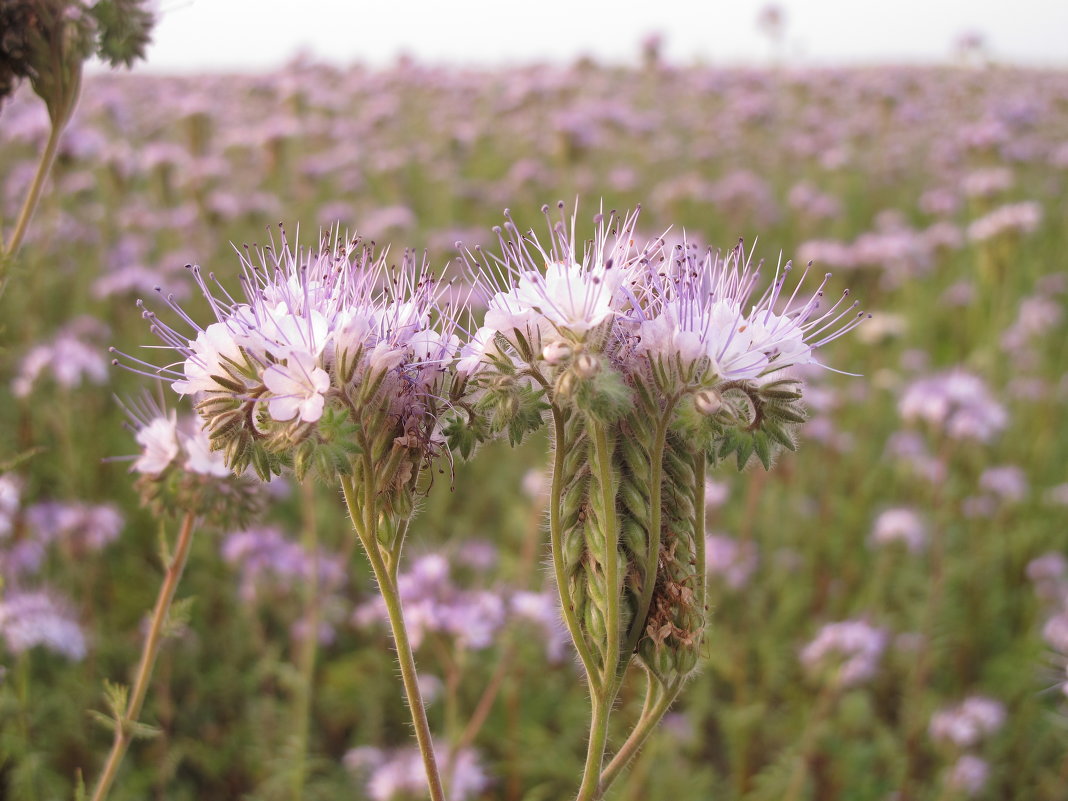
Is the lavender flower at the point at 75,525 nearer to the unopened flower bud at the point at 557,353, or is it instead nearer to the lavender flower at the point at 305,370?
the lavender flower at the point at 305,370

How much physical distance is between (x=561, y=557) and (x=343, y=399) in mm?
465

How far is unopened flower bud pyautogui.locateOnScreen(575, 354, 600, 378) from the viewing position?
4.31ft

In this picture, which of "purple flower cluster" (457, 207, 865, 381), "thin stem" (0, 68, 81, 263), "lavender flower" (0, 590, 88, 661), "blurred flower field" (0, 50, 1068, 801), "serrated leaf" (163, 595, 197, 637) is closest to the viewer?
"purple flower cluster" (457, 207, 865, 381)

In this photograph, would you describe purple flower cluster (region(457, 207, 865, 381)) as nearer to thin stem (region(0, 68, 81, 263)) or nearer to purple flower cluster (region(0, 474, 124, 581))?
thin stem (region(0, 68, 81, 263))

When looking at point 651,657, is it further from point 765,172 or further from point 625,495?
point 765,172

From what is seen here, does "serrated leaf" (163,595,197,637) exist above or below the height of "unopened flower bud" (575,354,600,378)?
below

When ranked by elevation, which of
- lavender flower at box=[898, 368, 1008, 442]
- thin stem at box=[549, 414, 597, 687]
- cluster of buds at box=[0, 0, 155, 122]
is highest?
lavender flower at box=[898, 368, 1008, 442]

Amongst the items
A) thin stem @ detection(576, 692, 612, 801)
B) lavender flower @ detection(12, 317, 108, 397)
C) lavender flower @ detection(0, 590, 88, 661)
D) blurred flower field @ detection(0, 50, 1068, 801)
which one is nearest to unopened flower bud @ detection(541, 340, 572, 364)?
blurred flower field @ detection(0, 50, 1068, 801)

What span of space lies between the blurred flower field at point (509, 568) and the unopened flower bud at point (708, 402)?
1.38 feet

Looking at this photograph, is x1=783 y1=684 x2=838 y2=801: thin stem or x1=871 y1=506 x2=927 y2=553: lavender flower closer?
x1=783 y1=684 x2=838 y2=801: thin stem

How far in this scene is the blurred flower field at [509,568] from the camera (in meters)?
3.29

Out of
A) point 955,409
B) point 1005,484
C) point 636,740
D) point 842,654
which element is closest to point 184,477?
point 636,740

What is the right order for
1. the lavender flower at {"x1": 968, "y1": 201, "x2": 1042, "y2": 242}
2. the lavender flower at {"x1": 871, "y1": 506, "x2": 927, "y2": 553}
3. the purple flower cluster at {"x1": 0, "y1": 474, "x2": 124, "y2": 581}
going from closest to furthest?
1. the purple flower cluster at {"x1": 0, "y1": 474, "x2": 124, "y2": 581}
2. the lavender flower at {"x1": 871, "y1": 506, "x2": 927, "y2": 553}
3. the lavender flower at {"x1": 968, "y1": 201, "x2": 1042, "y2": 242}

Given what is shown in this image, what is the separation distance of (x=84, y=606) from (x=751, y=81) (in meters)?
10.4
